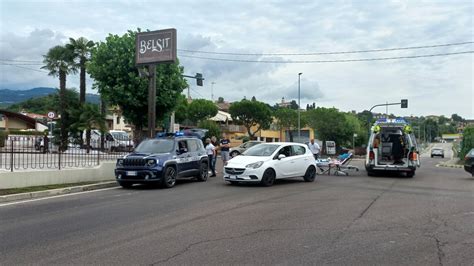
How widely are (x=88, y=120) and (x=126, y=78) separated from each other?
25.9ft

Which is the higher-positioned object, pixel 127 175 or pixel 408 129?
pixel 408 129

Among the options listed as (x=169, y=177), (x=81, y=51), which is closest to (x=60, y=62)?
(x=81, y=51)

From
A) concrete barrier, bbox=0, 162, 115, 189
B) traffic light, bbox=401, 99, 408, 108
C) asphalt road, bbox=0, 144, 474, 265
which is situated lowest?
asphalt road, bbox=0, 144, 474, 265

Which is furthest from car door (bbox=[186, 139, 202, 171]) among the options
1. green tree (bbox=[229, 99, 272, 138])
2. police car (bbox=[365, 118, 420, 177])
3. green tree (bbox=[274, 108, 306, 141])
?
green tree (bbox=[274, 108, 306, 141])

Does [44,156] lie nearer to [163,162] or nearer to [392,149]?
[163,162]

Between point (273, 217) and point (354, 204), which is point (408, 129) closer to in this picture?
point (354, 204)

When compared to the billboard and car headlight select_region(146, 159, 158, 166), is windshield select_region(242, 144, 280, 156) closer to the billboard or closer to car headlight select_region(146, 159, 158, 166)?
car headlight select_region(146, 159, 158, 166)

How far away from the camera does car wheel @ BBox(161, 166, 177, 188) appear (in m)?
15.3

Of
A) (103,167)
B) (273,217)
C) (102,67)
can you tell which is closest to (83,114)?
(102,67)

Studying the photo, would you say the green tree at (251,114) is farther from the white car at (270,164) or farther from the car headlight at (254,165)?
the car headlight at (254,165)

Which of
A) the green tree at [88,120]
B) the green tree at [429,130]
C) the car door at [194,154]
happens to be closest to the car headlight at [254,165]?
the car door at [194,154]

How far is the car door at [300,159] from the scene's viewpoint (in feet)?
56.8

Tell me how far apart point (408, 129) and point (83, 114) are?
895 inches

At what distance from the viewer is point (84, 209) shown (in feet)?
35.4
